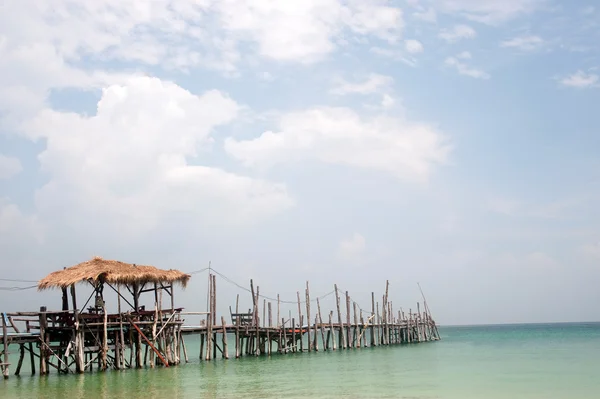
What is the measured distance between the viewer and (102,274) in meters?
25.8

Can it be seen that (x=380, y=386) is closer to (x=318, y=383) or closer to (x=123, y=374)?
(x=318, y=383)

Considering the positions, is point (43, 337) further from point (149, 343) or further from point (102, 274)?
point (149, 343)

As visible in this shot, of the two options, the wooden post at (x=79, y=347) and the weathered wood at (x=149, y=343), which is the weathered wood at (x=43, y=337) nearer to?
the wooden post at (x=79, y=347)

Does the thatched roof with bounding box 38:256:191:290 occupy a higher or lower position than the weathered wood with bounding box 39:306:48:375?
higher

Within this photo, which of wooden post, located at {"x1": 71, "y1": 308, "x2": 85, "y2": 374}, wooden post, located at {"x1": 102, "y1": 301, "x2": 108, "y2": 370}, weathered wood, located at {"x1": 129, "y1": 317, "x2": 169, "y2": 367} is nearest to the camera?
wooden post, located at {"x1": 71, "y1": 308, "x2": 85, "y2": 374}

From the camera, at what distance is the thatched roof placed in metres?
25.3

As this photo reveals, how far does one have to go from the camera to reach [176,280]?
28.3m

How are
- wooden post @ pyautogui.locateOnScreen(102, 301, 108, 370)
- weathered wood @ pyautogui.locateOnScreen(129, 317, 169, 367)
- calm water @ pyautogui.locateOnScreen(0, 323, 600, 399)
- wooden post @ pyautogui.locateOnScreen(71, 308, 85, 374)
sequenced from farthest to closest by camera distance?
1. weathered wood @ pyautogui.locateOnScreen(129, 317, 169, 367)
2. wooden post @ pyautogui.locateOnScreen(102, 301, 108, 370)
3. wooden post @ pyautogui.locateOnScreen(71, 308, 85, 374)
4. calm water @ pyautogui.locateOnScreen(0, 323, 600, 399)

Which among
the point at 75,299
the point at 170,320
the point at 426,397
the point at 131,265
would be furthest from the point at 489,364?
the point at 75,299

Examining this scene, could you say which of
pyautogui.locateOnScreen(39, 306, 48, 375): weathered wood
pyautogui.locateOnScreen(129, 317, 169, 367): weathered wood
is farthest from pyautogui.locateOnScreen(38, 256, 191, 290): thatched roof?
pyautogui.locateOnScreen(129, 317, 169, 367): weathered wood

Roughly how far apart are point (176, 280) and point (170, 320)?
1.91m

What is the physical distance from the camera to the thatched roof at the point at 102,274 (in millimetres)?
25266

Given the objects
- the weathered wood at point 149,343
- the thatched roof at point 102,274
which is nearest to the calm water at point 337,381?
the weathered wood at point 149,343

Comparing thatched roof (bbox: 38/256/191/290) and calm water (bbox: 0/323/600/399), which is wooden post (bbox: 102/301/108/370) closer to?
calm water (bbox: 0/323/600/399)
